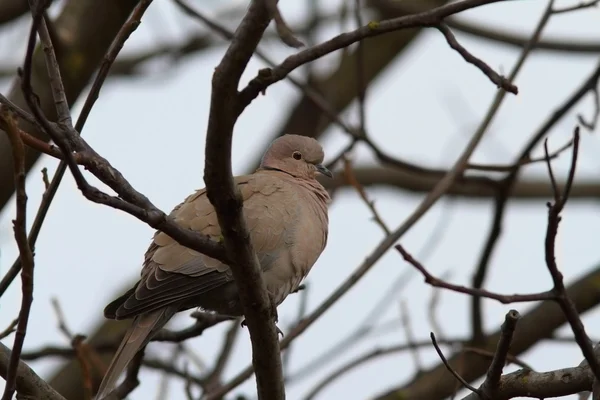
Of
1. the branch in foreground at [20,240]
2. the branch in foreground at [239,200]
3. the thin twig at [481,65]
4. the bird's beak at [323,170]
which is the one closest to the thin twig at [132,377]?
the branch in foreground at [239,200]

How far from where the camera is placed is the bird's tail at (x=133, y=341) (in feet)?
11.1

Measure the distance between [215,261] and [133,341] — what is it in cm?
47

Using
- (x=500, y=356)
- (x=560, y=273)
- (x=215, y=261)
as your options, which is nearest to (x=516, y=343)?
(x=215, y=261)

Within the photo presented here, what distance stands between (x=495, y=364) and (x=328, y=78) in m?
5.49

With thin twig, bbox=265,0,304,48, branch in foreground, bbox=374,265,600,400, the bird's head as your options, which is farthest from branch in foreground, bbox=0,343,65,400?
branch in foreground, bbox=374,265,600,400

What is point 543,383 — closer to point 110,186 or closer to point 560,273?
point 560,273

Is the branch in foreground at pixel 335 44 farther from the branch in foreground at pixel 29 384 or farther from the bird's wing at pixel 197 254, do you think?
the bird's wing at pixel 197 254

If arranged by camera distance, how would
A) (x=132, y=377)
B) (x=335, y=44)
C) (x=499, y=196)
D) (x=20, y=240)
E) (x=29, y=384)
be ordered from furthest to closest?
(x=499, y=196) < (x=132, y=377) < (x=29, y=384) < (x=335, y=44) < (x=20, y=240)

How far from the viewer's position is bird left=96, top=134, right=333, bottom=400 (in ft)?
11.9

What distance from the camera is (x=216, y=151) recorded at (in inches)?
91.5

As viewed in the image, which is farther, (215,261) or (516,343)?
(516,343)

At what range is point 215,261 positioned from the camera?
3.77 meters

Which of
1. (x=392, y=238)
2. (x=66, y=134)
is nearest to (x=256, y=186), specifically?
(x=392, y=238)

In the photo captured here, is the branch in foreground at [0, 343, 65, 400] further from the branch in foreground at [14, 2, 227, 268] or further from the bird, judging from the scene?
the branch in foreground at [14, 2, 227, 268]
